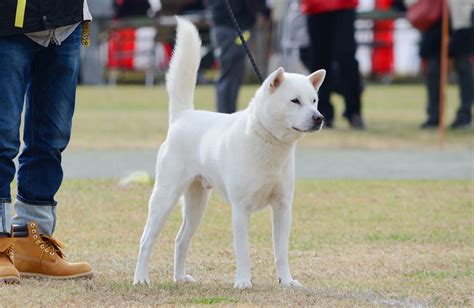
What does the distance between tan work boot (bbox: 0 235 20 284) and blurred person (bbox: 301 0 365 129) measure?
27.0ft

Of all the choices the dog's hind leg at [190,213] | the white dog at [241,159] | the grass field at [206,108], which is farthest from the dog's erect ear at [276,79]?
the grass field at [206,108]

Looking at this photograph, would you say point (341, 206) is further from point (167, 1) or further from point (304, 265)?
point (167, 1)

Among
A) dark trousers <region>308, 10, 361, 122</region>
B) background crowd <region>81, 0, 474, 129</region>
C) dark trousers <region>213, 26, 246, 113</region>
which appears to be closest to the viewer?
dark trousers <region>213, 26, 246, 113</region>

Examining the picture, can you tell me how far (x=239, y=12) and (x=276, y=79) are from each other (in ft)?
22.6

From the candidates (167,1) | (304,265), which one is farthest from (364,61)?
(304,265)

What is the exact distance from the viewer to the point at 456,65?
1491cm

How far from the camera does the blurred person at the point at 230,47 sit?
39.7 feet

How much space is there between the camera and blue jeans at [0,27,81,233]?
219 inches

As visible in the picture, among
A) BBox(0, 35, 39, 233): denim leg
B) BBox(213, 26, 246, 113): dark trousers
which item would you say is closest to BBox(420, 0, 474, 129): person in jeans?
BBox(213, 26, 246, 113): dark trousers

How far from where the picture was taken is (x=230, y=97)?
12.4m

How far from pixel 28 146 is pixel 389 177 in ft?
16.9

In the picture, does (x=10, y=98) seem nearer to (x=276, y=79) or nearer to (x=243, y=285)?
(x=276, y=79)

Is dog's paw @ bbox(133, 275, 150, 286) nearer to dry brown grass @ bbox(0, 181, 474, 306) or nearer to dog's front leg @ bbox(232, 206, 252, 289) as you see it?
dry brown grass @ bbox(0, 181, 474, 306)

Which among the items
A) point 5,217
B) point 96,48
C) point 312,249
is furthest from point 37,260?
point 96,48
